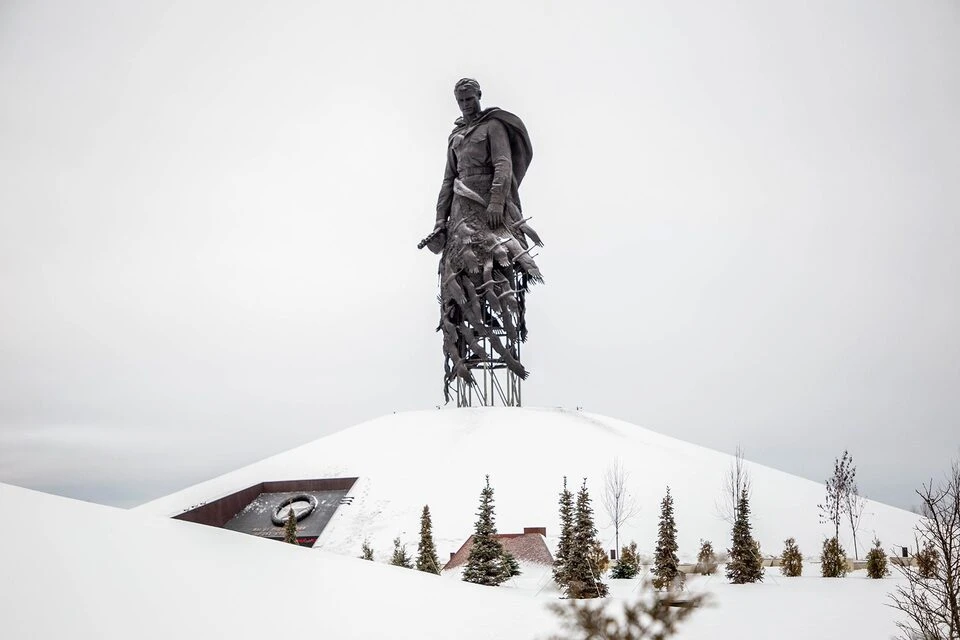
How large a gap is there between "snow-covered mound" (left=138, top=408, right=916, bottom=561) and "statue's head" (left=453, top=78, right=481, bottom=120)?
461 inches

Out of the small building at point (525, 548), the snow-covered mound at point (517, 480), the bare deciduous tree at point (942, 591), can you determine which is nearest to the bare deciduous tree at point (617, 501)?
the snow-covered mound at point (517, 480)

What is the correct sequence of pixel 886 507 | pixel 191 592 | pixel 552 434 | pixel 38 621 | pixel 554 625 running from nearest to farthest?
pixel 38 621
pixel 191 592
pixel 554 625
pixel 886 507
pixel 552 434

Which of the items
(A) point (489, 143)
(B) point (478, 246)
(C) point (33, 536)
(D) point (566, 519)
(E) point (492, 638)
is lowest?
(E) point (492, 638)

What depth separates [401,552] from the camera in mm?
20281

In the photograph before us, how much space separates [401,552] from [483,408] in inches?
486

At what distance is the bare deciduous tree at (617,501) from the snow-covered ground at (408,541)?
30 centimetres

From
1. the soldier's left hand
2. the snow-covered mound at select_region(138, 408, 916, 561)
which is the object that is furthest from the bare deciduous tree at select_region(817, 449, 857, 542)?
the soldier's left hand

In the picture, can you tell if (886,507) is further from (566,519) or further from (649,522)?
(566,519)

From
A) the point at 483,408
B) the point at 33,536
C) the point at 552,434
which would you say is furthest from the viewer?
the point at 483,408

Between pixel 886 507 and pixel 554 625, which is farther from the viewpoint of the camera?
pixel 886 507

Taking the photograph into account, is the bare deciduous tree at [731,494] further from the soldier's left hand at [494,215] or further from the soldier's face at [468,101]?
the soldier's face at [468,101]

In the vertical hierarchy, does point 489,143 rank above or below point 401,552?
above

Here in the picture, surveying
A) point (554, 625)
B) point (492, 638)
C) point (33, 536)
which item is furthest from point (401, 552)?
point (33, 536)

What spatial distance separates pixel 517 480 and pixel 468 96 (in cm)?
1566
